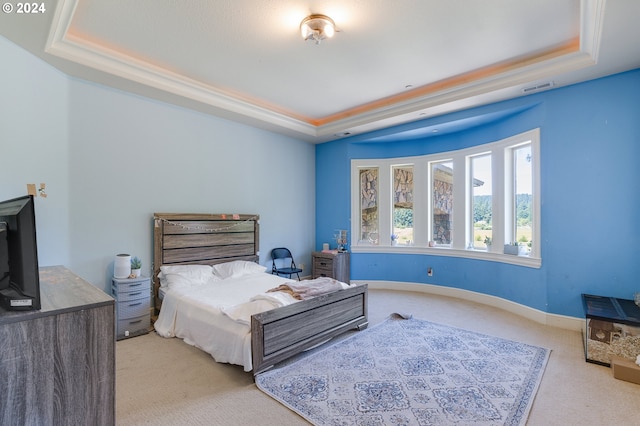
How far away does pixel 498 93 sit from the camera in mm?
3734

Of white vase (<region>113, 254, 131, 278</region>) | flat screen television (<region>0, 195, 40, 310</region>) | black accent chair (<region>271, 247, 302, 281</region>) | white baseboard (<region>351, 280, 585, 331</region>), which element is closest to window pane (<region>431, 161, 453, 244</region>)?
white baseboard (<region>351, 280, 585, 331</region>)

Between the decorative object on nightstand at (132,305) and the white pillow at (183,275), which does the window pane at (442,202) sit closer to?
the white pillow at (183,275)

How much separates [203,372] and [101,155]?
103 inches

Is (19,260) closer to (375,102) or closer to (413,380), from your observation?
(413,380)

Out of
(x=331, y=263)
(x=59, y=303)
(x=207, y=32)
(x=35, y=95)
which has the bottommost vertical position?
(x=331, y=263)

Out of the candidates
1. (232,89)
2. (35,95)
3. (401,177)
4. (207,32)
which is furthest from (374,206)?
(35,95)

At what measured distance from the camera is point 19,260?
4.22 feet

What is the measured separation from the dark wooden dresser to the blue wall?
4.33 meters

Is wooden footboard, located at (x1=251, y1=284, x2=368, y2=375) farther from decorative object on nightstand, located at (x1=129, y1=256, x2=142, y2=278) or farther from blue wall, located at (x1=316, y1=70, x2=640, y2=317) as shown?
blue wall, located at (x1=316, y1=70, x2=640, y2=317)

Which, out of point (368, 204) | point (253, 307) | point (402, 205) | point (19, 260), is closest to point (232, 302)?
point (253, 307)

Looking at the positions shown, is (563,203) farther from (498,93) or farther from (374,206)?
(374,206)

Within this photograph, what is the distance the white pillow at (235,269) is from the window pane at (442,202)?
9.96 feet

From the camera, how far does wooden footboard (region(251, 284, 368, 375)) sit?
252 cm

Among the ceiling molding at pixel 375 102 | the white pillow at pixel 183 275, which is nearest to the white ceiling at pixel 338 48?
the ceiling molding at pixel 375 102
